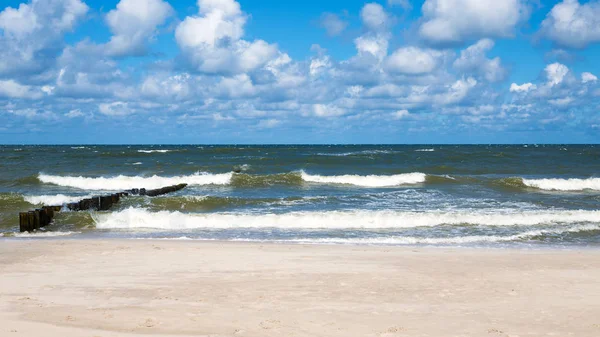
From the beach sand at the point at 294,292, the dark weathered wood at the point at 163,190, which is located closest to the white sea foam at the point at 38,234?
the beach sand at the point at 294,292

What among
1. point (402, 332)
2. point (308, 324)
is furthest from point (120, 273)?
point (402, 332)

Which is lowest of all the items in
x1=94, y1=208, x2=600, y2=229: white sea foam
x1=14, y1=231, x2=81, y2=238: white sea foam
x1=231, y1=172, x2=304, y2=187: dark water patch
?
x1=14, y1=231, x2=81, y2=238: white sea foam

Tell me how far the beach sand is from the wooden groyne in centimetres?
350

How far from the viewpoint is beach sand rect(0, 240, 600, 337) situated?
6527 mm

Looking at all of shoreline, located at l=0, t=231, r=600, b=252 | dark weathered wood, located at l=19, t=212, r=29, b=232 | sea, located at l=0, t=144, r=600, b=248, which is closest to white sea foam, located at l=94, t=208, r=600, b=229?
sea, located at l=0, t=144, r=600, b=248

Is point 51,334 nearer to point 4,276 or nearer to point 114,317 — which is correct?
point 114,317

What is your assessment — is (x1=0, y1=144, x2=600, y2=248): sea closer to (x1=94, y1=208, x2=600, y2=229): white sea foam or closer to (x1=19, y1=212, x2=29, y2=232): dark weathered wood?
(x1=94, y1=208, x2=600, y2=229): white sea foam

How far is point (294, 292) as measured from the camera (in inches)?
324

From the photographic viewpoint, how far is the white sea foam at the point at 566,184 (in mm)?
30578

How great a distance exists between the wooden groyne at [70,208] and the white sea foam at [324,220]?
56.2 inches

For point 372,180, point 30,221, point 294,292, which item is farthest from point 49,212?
point 372,180

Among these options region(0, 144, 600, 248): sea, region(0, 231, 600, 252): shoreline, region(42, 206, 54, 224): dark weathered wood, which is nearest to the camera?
region(0, 231, 600, 252): shoreline

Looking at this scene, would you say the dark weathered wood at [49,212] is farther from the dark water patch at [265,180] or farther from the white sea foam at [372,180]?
the white sea foam at [372,180]

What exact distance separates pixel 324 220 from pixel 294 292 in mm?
9369
